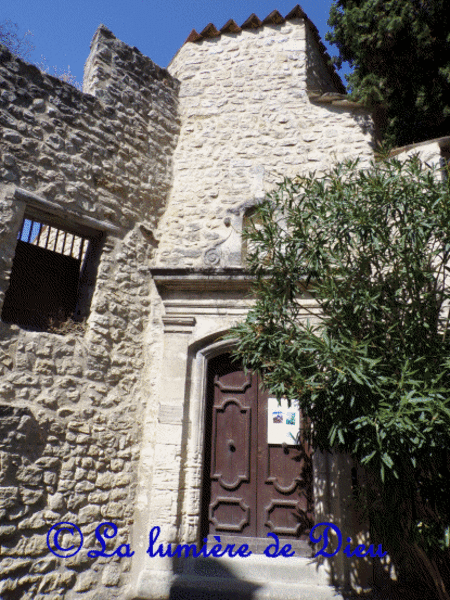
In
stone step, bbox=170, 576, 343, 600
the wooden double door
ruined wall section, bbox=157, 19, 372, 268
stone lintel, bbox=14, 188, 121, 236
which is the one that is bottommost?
stone step, bbox=170, 576, 343, 600

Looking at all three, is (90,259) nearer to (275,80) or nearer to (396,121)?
(275,80)

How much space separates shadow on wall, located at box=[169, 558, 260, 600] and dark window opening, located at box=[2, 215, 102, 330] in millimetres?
2678

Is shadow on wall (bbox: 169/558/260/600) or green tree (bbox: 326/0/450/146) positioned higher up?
green tree (bbox: 326/0/450/146)

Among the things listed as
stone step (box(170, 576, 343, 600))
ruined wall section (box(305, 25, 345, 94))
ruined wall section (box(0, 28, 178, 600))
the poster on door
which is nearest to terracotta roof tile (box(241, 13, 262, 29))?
ruined wall section (box(305, 25, 345, 94))

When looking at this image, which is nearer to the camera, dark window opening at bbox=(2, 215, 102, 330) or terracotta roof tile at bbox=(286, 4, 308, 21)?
dark window opening at bbox=(2, 215, 102, 330)

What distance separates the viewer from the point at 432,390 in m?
2.77

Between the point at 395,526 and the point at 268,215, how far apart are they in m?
2.67

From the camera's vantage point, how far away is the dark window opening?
4465mm

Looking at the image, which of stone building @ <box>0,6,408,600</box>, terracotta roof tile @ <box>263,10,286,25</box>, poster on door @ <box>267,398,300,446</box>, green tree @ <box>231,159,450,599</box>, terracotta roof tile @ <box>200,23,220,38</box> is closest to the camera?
green tree @ <box>231,159,450,599</box>

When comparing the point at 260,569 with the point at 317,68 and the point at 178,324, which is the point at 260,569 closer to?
the point at 178,324

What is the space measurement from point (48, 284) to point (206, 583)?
332cm

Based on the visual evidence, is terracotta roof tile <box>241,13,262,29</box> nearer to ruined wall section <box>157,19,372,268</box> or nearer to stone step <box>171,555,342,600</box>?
ruined wall section <box>157,19,372,268</box>

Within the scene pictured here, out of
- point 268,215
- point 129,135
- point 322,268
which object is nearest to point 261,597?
point 322,268

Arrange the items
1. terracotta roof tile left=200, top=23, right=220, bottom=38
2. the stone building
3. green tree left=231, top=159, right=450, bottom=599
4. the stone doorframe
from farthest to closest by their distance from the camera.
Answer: terracotta roof tile left=200, top=23, right=220, bottom=38 → the stone doorframe → the stone building → green tree left=231, top=159, right=450, bottom=599
